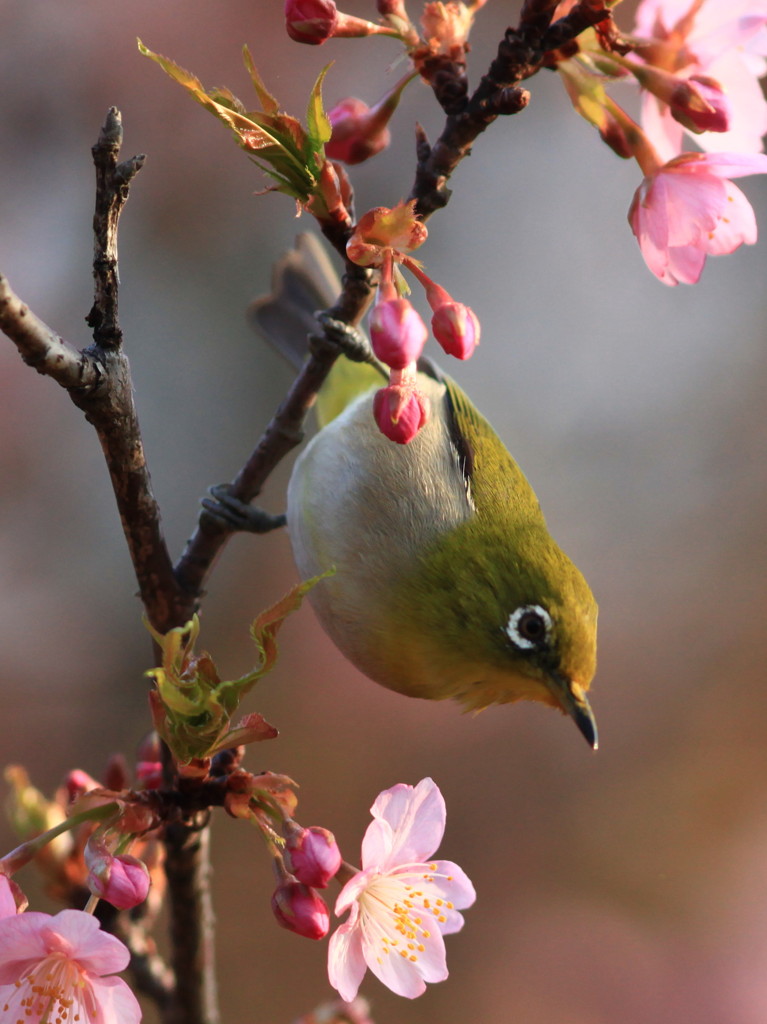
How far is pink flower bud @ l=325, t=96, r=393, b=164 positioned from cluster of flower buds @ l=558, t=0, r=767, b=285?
12.5 inches

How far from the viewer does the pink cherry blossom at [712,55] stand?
4.97 feet

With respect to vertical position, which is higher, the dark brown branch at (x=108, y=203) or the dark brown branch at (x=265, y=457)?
the dark brown branch at (x=108, y=203)

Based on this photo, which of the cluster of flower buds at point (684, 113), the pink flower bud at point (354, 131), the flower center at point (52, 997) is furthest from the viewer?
the pink flower bud at point (354, 131)

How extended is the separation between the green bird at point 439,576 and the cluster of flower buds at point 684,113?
85 cm

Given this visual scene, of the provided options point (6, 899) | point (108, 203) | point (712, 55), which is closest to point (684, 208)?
point (712, 55)

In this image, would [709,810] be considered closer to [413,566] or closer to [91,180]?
[413,566]

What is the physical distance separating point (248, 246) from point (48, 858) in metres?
3.45

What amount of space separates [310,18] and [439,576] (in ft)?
3.88

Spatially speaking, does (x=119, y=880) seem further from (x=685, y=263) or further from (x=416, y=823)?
(x=685, y=263)

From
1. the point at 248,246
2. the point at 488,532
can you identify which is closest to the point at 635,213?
the point at 488,532

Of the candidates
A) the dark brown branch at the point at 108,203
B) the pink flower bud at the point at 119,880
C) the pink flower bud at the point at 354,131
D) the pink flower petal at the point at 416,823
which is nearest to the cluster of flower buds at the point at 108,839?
the pink flower bud at the point at 119,880

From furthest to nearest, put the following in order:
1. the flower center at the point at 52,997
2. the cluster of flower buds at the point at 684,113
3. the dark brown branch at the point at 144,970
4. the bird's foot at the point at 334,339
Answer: the dark brown branch at the point at 144,970, the bird's foot at the point at 334,339, the cluster of flower buds at the point at 684,113, the flower center at the point at 52,997

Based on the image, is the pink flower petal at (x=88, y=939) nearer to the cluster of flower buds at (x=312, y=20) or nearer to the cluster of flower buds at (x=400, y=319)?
the cluster of flower buds at (x=400, y=319)

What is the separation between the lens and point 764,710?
429 cm
